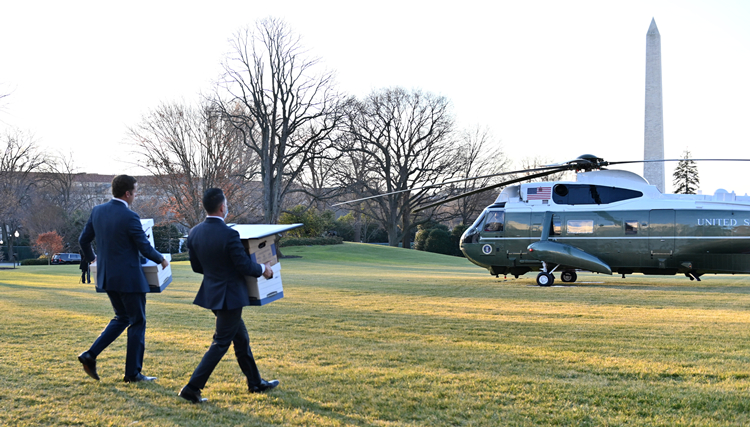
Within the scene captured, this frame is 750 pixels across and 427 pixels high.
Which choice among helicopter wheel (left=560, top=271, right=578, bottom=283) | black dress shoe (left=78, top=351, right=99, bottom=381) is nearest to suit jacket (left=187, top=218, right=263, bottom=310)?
black dress shoe (left=78, top=351, right=99, bottom=381)

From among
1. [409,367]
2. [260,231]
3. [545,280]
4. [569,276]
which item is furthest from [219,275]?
[569,276]

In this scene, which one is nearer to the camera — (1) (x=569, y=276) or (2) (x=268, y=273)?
(2) (x=268, y=273)

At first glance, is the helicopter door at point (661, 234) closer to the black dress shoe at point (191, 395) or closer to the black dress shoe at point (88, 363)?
the black dress shoe at point (191, 395)

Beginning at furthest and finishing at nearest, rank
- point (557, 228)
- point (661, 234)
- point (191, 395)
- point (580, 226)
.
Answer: point (557, 228) → point (580, 226) → point (661, 234) → point (191, 395)

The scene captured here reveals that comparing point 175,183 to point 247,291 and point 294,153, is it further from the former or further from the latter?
point 247,291

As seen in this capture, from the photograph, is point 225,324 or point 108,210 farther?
point 108,210

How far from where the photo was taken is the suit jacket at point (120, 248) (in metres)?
5.39

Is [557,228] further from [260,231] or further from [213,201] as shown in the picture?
[213,201]

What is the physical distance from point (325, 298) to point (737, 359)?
9.11 metres

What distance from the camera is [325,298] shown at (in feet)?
45.6

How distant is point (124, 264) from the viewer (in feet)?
17.8

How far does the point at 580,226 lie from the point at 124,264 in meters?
15.2

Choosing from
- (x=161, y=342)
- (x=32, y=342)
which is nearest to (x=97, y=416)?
(x=161, y=342)

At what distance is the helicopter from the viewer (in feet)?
54.1
